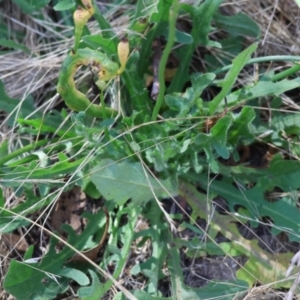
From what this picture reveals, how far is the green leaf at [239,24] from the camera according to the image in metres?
1.71

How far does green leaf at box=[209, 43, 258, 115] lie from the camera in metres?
1.31

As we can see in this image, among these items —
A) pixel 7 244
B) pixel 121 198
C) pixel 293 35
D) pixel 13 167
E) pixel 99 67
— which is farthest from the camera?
pixel 293 35

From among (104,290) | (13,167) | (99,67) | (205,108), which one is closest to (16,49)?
(13,167)

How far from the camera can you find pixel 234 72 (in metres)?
1.37

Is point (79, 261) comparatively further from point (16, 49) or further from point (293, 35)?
point (293, 35)

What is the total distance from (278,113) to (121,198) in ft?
2.08

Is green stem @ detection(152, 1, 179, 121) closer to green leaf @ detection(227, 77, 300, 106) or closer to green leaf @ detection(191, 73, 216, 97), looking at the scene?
green leaf @ detection(191, 73, 216, 97)

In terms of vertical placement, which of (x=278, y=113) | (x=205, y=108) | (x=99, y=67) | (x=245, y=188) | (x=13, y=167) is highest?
(x=99, y=67)

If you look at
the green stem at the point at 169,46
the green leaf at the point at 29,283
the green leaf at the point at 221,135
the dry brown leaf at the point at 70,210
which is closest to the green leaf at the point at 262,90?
the green leaf at the point at 221,135

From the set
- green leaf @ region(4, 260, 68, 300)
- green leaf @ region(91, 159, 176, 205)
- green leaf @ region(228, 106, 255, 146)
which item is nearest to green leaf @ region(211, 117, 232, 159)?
green leaf @ region(228, 106, 255, 146)

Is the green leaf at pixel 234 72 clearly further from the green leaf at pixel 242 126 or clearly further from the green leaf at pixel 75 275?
the green leaf at pixel 75 275

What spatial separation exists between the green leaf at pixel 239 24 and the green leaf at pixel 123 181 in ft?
2.02

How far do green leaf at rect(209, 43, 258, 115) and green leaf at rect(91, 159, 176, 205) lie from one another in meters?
0.28

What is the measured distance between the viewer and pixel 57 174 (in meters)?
1.51
